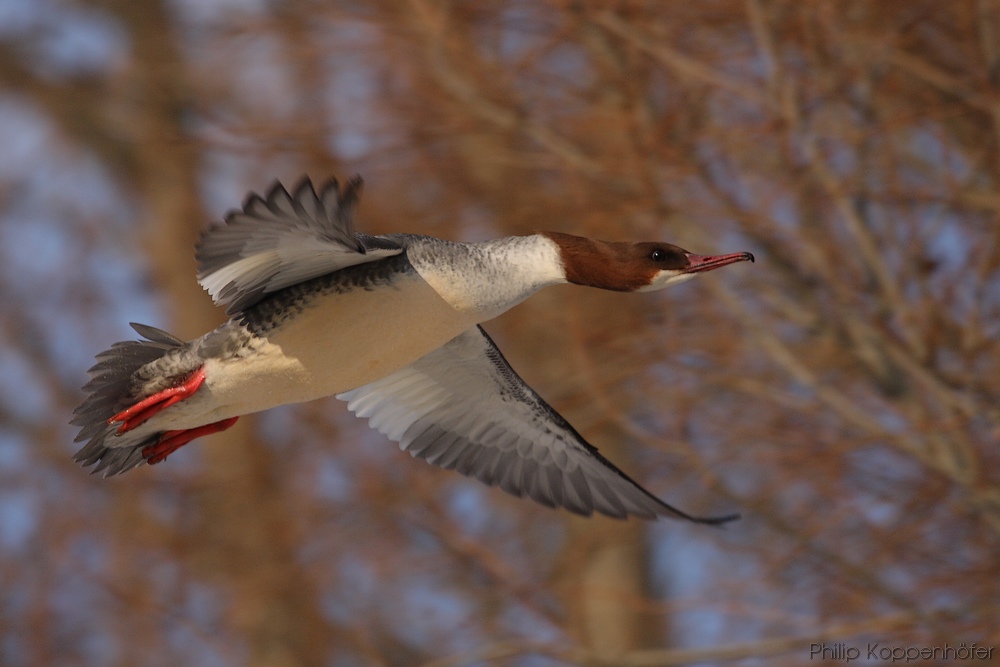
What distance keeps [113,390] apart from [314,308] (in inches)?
32.9

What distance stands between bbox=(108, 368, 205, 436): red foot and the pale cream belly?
3 centimetres

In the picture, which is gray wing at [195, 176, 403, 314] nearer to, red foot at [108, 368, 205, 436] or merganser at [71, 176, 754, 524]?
merganser at [71, 176, 754, 524]

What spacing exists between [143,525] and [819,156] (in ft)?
15.7

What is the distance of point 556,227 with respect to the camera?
192 inches

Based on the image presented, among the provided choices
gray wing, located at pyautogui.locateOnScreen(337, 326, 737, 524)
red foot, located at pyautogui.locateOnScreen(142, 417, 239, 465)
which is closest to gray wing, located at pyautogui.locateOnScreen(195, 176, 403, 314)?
red foot, located at pyautogui.locateOnScreen(142, 417, 239, 465)

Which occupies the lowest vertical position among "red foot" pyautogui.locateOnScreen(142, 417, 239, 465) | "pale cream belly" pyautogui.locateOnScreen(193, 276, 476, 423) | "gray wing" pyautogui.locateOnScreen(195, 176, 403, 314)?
"red foot" pyautogui.locateOnScreen(142, 417, 239, 465)

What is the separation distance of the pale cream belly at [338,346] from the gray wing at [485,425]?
0.76 metres

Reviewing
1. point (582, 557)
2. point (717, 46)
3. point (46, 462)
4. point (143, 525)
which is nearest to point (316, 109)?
point (717, 46)

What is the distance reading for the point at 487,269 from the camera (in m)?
3.41

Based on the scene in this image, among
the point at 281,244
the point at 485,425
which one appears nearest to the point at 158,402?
the point at 281,244

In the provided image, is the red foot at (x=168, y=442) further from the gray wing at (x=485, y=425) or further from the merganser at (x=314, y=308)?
the gray wing at (x=485, y=425)

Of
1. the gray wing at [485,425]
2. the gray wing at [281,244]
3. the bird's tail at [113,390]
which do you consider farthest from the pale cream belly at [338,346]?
the gray wing at [485,425]

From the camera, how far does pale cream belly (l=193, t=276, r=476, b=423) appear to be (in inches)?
134

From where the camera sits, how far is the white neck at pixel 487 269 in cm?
338
